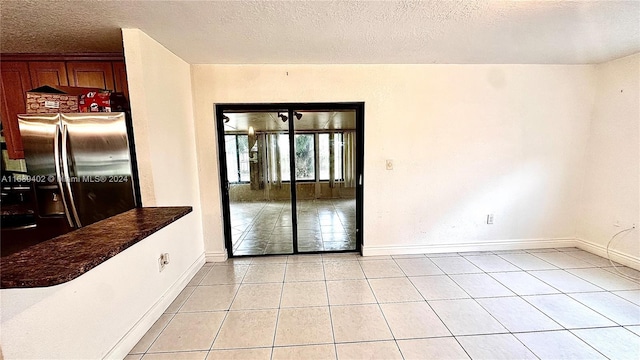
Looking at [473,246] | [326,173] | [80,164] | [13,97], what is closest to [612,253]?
[473,246]

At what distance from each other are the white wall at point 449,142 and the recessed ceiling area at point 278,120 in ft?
0.73

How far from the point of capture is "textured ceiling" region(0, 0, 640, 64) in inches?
66.6

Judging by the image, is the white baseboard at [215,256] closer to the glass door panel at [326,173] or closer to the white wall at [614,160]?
the glass door panel at [326,173]

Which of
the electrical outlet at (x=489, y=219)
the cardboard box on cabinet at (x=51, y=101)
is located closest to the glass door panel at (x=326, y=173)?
the electrical outlet at (x=489, y=219)

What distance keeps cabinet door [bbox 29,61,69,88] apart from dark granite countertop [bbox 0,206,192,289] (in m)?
1.73

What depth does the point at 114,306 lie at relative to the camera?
1.62m

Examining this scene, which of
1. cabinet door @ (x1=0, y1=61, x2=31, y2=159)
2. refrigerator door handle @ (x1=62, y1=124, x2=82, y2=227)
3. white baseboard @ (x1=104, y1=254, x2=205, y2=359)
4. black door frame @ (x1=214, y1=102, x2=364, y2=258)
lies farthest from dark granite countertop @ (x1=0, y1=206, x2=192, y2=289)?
cabinet door @ (x1=0, y1=61, x2=31, y2=159)

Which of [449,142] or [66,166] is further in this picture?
[449,142]

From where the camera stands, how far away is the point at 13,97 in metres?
2.42

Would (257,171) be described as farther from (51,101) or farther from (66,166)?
(51,101)

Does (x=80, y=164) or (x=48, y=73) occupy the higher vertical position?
(x=48, y=73)

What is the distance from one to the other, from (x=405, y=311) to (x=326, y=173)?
2.30m

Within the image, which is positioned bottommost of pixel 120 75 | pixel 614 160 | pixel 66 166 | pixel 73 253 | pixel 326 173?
pixel 73 253

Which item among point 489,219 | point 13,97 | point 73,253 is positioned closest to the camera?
point 73,253
